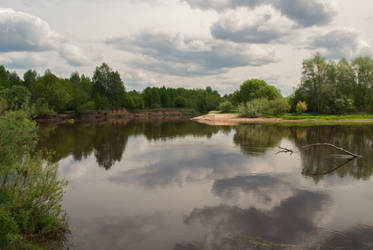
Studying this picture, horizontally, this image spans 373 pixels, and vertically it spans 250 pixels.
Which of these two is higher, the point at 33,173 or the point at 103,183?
the point at 33,173

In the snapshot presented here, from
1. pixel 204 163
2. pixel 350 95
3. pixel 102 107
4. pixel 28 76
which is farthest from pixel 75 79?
pixel 204 163

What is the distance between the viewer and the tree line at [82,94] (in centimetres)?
8448

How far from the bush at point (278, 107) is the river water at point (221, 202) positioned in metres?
60.5

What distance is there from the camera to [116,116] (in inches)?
4715

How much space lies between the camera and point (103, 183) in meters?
18.8

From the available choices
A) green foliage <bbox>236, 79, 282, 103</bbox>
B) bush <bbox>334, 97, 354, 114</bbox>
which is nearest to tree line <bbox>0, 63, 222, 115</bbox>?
green foliage <bbox>236, 79, 282, 103</bbox>

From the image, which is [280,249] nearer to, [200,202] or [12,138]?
[200,202]

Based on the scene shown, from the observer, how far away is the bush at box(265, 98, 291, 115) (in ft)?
280

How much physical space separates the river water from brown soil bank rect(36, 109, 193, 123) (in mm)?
69852

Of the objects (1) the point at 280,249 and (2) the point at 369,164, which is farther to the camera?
(2) the point at 369,164

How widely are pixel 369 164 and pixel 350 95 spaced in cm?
6861

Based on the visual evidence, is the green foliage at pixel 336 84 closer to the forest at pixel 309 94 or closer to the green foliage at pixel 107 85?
the forest at pixel 309 94

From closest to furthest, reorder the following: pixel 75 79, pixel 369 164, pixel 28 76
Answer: pixel 369 164 < pixel 28 76 < pixel 75 79

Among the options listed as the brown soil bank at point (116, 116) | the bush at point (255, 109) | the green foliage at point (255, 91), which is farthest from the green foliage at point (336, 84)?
the brown soil bank at point (116, 116)
